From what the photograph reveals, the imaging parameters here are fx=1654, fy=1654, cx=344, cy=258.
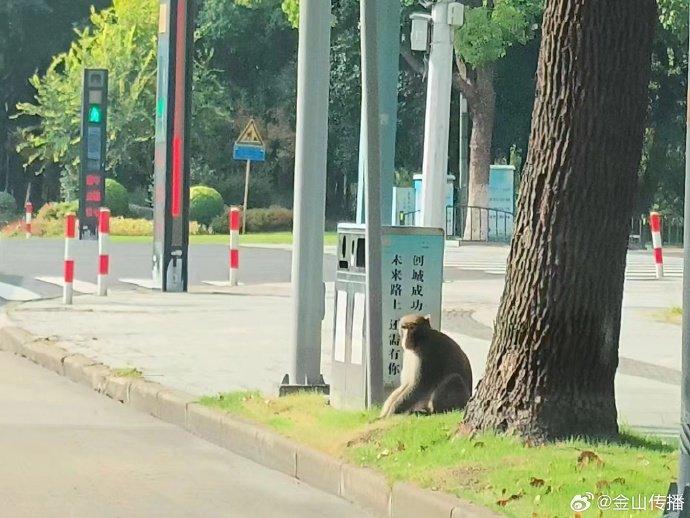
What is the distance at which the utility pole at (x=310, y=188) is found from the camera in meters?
10.6

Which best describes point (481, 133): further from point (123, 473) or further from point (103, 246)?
point (123, 473)

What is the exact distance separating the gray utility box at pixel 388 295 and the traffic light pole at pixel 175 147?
457 inches

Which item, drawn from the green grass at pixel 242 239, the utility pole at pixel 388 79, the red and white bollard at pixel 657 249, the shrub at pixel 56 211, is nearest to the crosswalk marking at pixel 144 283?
the red and white bollard at pixel 657 249

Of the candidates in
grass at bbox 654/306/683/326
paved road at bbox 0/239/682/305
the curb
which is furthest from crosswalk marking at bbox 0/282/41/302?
grass at bbox 654/306/683/326

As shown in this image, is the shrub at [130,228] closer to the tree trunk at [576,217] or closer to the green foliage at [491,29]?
the green foliage at [491,29]

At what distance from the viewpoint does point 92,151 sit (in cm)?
3994

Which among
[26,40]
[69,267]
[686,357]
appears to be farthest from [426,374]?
[26,40]

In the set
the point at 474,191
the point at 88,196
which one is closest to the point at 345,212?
the point at 474,191

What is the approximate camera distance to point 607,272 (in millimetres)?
8047

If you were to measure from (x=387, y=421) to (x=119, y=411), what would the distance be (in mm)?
3042

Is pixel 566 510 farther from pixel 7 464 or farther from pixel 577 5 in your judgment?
pixel 7 464

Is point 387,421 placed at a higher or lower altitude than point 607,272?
lower

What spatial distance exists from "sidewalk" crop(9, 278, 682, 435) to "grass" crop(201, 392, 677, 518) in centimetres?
164

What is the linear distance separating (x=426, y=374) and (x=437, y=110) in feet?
30.2
